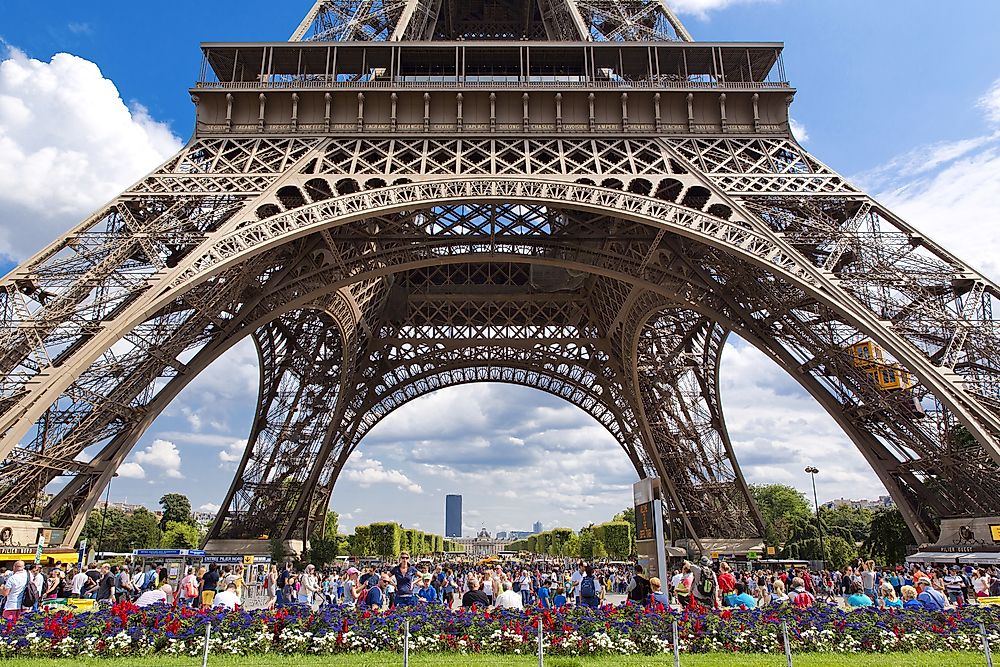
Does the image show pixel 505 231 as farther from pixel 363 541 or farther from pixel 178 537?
pixel 178 537

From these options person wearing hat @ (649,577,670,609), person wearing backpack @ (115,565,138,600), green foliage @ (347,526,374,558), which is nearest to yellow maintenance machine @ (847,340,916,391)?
person wearing hat @ (649,577,670,609)

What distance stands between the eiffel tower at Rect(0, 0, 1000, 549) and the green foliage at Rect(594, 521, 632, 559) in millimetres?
47375

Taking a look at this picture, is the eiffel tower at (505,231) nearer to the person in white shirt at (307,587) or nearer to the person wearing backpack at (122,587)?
the person wearing backpack at (122,587)

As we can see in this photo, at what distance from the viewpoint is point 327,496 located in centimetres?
4228

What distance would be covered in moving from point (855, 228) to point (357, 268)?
53.1 ft

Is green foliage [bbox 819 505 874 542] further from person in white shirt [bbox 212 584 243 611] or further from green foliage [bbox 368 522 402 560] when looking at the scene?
person in white shirt [bbox 212 584 243 611]

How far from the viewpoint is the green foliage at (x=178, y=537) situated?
75.0 m

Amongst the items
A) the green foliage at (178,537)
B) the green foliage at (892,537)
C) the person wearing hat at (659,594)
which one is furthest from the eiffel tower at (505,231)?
the green foliage at (178,537)

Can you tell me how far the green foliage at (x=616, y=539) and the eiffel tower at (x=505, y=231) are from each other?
155ft

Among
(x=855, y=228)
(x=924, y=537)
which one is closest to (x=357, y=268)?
(x=855, y=228)

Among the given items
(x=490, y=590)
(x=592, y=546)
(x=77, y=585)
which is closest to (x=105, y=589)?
(x=77, y=585)

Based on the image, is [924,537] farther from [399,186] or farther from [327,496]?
[327,496]

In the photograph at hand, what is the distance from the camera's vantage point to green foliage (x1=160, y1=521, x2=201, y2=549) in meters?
75.0

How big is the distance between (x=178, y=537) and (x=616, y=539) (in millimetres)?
47587
